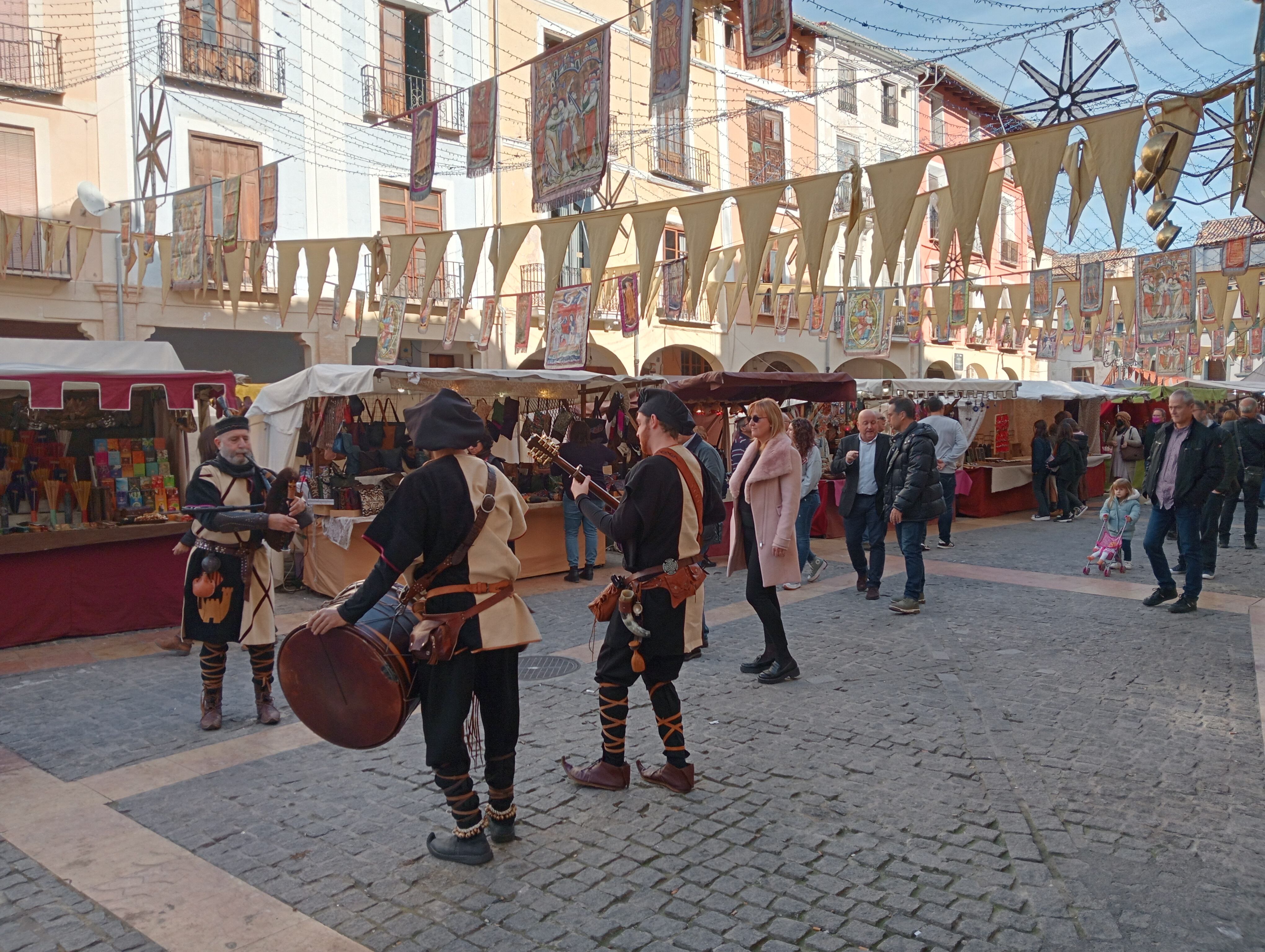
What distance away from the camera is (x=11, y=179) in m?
14.7

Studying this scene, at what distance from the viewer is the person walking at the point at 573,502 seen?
969cm

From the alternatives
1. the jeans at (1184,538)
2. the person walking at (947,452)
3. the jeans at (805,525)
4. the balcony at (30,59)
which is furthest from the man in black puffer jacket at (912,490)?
the balcony at (30,59)

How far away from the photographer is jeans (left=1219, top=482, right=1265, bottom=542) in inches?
441

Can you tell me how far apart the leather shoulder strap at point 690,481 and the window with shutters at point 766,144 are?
14.8 m

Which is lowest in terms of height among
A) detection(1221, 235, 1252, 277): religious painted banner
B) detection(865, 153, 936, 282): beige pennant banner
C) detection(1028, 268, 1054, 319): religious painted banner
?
detection(865, 153, 936, 282): beige pennant banner

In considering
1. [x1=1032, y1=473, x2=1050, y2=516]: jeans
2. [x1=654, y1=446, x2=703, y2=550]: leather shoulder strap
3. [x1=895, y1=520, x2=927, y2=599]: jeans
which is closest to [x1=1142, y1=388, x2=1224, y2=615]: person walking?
[x1=895, y1=520, x2=927, y2=599]: jeans

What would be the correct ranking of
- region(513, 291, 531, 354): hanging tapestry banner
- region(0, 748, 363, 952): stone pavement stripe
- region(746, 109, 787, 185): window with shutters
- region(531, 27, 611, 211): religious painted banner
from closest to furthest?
region(0, 748, 363, 952): stone pavement stripe
region(531, 27, 611, 211): religious painted banner
region(513, 291, 531, 354): hanging tapestry banner
region(746, 109, 787, 185): window with shutters

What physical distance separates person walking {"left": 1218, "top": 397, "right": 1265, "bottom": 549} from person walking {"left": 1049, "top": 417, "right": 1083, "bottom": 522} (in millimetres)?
3386

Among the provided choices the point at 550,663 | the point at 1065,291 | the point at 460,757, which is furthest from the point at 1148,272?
the point at 460,757

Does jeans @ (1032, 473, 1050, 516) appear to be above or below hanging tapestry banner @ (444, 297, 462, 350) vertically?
below

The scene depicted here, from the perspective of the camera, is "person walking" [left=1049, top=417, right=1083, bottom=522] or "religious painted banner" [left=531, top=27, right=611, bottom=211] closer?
"religious painted banner" [left=531, top=27, right=611, bottom=211]

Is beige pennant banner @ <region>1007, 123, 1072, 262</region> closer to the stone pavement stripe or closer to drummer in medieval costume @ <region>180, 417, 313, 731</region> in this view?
drummer in medieval costume @ <region>180, 417, 313, 731</region>

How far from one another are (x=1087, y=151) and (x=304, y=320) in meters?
15.1

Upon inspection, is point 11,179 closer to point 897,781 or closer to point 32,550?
point 32,550
